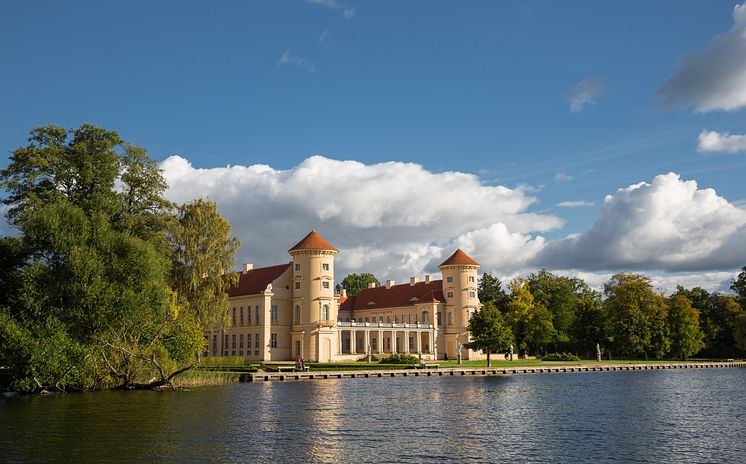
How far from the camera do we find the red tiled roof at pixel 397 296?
290 feet

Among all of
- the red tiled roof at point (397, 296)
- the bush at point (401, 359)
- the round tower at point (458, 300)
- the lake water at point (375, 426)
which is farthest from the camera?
the red tiled roof at point (397, 296)

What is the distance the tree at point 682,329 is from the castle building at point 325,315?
23.1 meters

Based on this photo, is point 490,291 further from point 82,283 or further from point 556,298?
point 82,283

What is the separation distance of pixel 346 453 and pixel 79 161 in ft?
107

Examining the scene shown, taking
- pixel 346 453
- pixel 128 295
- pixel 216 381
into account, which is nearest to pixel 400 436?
pixel 346 453

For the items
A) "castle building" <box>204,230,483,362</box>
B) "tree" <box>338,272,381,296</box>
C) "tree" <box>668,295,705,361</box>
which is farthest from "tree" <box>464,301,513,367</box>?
Result: "tree" <box>338,272,381,296</box>

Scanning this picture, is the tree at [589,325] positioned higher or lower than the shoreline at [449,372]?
higher

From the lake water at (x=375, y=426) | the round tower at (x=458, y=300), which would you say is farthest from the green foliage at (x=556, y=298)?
the lake water at (x=375, y=426)

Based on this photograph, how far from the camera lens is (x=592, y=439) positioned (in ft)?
78.5

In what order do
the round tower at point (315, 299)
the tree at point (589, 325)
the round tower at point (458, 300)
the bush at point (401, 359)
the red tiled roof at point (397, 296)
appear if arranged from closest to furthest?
the bush at point (401, 359) < the round tower at point (315, 299) < the round tower at point (458, 300) < the tree at point (589, 325) < the red tiled roof at point (397, 296)

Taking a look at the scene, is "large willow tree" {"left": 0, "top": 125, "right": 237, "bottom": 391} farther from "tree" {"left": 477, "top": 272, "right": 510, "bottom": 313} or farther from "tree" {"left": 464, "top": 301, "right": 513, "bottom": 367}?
"tree" {"left": 477, "top": 272, "right": 510, "bottom": 313}

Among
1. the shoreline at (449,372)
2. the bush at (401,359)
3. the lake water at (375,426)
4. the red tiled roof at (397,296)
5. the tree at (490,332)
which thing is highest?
the red tiled roof at (397,296)

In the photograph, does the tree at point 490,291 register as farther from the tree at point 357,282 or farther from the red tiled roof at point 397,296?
the tree at point 357,282

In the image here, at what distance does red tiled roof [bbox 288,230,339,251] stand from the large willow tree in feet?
91.7
